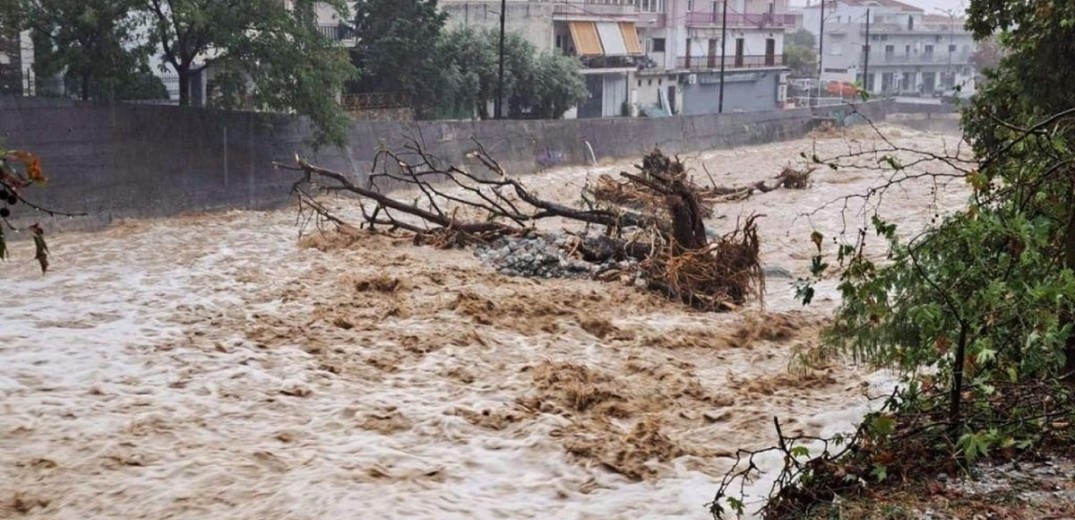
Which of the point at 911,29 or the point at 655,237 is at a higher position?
the point at 911,29

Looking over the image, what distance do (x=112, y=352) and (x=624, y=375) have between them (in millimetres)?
5269

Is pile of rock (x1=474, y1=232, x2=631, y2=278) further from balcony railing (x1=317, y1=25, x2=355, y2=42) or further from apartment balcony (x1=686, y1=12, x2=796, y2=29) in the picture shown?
apartment balcony (x1=686, y1=12, x2=796, y2=29)

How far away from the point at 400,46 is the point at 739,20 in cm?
3024

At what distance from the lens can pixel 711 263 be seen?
15000 mm

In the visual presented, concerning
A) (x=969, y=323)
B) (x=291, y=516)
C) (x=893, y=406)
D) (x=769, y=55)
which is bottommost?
(x=291, y=516)

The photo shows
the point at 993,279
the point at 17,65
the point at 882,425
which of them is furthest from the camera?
the point at 17,65

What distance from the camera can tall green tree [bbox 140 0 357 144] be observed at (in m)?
22.5

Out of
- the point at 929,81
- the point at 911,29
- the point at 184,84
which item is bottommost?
the point at 184,84

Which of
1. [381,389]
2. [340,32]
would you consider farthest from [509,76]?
[381,389]

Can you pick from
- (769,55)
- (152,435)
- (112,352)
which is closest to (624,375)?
(152,435)

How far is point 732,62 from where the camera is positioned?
5894 cm

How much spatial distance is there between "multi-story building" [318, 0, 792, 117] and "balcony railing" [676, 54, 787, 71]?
0.18ft

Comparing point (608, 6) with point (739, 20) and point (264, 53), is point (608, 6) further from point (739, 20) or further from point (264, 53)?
point (264, 53)

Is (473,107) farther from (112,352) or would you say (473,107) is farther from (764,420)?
(764,420)
